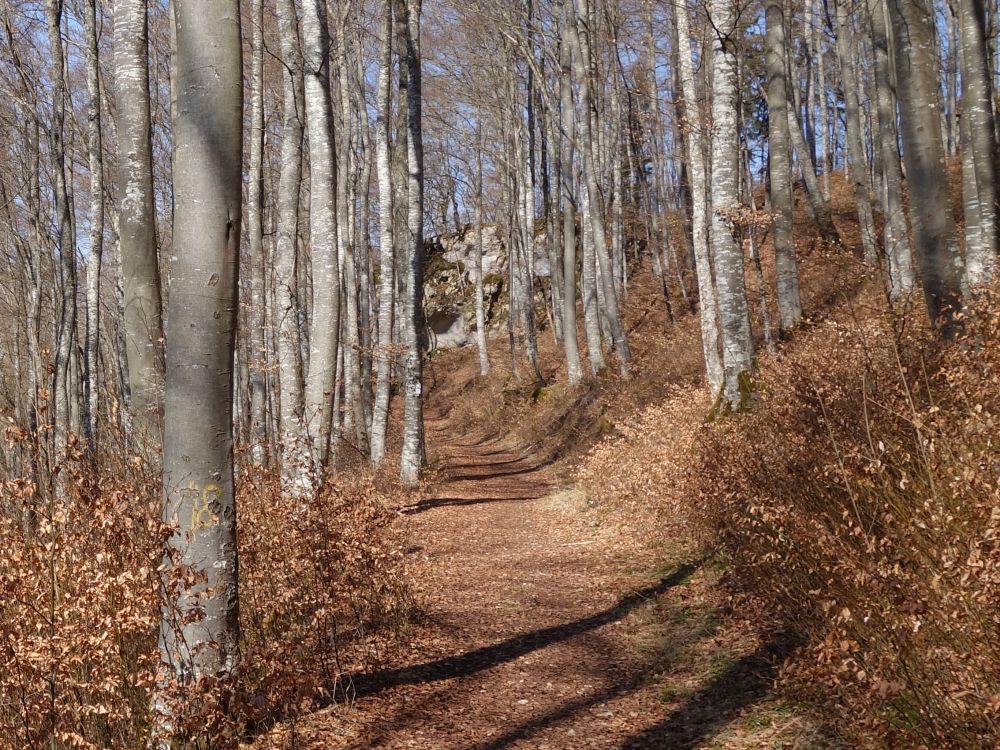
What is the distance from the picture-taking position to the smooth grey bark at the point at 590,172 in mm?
16688

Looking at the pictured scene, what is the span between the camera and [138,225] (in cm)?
606

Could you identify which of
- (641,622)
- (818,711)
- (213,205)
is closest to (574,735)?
(818,711)

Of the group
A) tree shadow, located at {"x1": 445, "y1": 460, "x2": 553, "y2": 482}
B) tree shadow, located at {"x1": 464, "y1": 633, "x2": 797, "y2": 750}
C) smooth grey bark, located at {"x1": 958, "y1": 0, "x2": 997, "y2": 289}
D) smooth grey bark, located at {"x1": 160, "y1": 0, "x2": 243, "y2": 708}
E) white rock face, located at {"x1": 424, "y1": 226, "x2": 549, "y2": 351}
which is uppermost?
white rock face, located at {"x1": 424, "y1": 226, "x2": 549, "y2": 351}

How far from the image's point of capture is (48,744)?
3.28 meters

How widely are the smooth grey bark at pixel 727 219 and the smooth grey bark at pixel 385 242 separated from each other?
20.1ft

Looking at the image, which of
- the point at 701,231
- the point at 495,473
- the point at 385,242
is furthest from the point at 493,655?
the point at 495,473

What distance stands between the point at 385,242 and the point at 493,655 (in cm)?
918

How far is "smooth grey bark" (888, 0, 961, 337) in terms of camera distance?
19.9 feet

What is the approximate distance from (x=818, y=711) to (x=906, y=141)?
4793 mm

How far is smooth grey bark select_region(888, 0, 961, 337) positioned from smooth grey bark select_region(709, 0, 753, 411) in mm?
2107

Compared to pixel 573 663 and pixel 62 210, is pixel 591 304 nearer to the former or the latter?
pixel 62 210

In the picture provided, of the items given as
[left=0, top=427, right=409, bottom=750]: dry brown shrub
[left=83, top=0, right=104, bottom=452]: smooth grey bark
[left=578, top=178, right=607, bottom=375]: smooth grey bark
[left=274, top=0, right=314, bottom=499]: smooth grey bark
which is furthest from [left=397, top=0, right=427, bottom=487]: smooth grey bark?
[left=0, top=427, right=409, bottom=750]: dry brown shrub

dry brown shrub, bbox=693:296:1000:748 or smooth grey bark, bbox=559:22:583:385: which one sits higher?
smooth grey bark, bbox=559:22:583:385

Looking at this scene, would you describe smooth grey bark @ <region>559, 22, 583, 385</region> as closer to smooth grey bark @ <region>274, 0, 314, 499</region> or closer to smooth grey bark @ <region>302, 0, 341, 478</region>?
smooth grey bark @ <region>274, 0, 314, 499</region>
